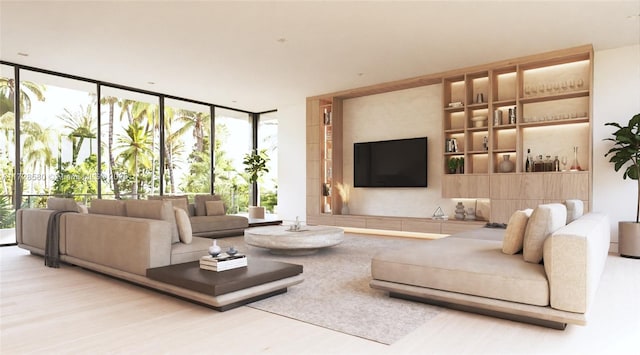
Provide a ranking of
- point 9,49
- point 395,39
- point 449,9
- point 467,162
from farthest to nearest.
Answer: point 467,162, point 9,49, point 395,39, point 449,9

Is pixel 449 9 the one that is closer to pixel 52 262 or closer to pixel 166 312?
pixel 166 312

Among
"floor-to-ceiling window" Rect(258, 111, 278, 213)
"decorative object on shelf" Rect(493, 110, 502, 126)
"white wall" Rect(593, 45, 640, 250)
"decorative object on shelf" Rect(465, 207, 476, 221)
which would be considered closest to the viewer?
"white wall" Rect(593, 45, 640, 250)

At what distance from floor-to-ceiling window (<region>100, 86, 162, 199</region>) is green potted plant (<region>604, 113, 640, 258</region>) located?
755 centimetres

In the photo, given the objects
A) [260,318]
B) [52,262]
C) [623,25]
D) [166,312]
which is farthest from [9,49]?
[623,25]

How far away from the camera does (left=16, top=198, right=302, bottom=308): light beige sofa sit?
312 cm

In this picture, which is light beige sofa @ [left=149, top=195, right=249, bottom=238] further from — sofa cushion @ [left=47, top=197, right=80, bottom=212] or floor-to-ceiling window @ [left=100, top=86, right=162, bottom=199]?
sofa cushion @ [left=47, top=197, right=80, bottom=212]

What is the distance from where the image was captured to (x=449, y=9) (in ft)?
14.1

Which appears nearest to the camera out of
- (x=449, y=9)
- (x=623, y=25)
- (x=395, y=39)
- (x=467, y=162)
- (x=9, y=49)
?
(x=449, y=9)

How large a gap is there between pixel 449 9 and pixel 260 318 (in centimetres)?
364

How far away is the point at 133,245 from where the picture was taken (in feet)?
11.2

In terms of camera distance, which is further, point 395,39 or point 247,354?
point 395,39

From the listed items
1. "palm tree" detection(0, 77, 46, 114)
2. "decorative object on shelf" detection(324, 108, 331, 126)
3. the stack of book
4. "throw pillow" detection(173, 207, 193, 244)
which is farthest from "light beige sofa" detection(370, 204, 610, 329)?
"palm tree" detection(0, 77, 46, 114)

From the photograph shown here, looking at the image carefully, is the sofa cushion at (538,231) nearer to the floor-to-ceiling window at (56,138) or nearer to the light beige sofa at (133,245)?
the light beige sofa at (133,245)

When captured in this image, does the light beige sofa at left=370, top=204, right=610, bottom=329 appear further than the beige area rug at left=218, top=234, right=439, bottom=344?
No
